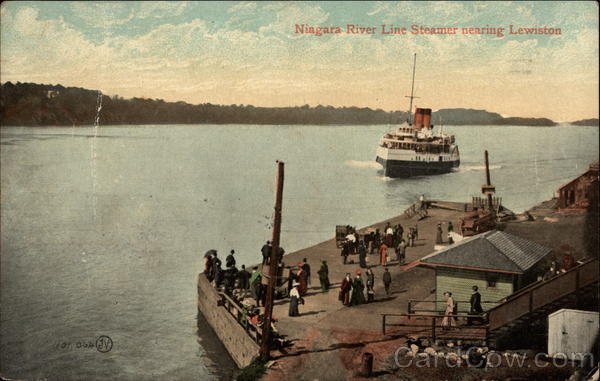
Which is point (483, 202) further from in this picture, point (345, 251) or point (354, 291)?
point (354, 291)

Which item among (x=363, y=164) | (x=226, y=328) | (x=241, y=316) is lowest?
(x=226, y=328)

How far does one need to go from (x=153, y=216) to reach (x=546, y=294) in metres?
43.9

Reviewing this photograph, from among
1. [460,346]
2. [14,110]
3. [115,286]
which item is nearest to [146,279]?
[115,286]

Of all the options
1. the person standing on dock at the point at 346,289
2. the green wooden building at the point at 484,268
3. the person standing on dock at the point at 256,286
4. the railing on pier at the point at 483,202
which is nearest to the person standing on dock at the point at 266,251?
the person standing on dock at the point at 256,286

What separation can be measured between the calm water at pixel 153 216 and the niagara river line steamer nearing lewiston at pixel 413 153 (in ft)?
4.87

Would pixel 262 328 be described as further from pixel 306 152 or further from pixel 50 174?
pixel 306 152

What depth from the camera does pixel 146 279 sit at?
39.7 metres

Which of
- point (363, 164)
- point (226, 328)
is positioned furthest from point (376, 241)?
point (363, 164)

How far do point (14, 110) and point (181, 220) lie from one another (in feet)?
70.5

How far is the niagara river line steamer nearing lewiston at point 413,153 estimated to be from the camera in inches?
2475

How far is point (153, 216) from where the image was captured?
2206 inches

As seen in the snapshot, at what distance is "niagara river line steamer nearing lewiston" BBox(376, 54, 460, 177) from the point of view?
62.9m

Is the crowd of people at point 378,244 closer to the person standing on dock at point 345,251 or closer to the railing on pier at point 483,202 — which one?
the person standing on dock at point 345,251

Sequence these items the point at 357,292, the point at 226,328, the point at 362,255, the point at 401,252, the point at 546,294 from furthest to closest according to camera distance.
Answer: the point at 401,252 → the point at 362,255 → the point at 226,328 → the point at 357,292 → the point at 546,294
